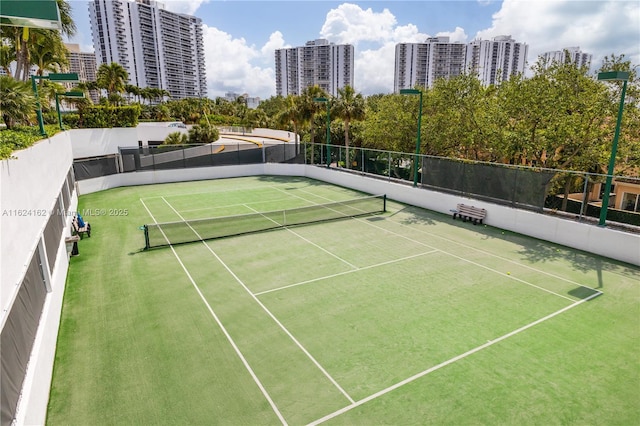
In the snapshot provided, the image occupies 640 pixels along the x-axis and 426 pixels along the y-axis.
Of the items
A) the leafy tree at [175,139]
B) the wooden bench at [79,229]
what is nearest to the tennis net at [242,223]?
the wooden bench at [79,229]

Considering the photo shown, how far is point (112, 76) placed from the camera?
48.2 meters

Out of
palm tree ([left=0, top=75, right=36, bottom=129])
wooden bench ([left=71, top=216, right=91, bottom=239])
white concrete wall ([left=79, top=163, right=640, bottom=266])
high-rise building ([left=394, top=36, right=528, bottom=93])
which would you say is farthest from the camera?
high-rise building ([left=394, top=36, right=528, bottom=93])

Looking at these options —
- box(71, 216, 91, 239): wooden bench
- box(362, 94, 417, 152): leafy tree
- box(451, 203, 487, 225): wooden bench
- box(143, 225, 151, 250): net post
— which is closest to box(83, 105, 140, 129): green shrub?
box(362, 94, 417, 152): leafy tree

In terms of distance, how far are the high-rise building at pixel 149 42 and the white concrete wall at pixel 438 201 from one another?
121 metres

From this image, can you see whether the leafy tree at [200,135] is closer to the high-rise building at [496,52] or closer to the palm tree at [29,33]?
the palm tree at [29,33]

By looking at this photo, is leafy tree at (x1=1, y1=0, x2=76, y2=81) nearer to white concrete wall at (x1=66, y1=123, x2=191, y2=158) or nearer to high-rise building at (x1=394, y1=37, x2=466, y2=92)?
white concrete wall at (x1=66, y1=123, x2=191, y2=158)

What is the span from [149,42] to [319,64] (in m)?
71.1

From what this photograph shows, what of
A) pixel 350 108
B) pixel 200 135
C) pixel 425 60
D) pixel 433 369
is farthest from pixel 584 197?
pixel 425 60

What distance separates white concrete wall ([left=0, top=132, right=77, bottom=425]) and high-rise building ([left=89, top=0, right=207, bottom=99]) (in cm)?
14155

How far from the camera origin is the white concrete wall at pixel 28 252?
17.3 ft

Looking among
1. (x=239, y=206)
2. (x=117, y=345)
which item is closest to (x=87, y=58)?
(x=239, y=206)

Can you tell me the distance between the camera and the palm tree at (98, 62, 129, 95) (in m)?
47.9

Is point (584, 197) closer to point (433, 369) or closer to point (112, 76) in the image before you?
point (433, 369)

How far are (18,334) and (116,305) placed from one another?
450 cm
